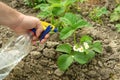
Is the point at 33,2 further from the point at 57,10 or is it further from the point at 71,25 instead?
the point at 71,25

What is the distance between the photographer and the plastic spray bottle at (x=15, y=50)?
2.26m

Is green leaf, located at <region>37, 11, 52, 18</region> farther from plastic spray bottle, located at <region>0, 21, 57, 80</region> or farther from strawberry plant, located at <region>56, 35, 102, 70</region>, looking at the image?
strawberry plant, located at <region>56, 35, 102, 70</region>

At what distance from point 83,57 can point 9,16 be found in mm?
494

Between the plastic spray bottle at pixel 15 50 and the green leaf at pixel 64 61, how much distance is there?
17 cm

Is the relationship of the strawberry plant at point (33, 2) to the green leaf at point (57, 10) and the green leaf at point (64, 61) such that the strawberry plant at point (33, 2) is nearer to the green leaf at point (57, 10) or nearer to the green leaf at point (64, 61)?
the green leaf at point (57, 10)

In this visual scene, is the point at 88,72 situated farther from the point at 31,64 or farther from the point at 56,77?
the point at 31,64

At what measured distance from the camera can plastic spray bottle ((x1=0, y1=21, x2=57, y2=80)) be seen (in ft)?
7.43

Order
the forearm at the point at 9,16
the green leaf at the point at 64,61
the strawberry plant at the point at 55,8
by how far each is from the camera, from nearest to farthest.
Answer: the forearm at the point at 9,16, the green leaf at the point at 64,61, the strawberry plant at the point at 55,8

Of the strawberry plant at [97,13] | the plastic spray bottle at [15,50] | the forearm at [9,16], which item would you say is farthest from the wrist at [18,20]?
the strawberry plant at [97,13]

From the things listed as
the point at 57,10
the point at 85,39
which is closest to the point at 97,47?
the point at 85,39

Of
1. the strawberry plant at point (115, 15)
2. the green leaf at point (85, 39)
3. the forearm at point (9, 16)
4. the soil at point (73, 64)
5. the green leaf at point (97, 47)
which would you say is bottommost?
the soil at point (73, 64)

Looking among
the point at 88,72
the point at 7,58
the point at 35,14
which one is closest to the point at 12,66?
the point at 7,58

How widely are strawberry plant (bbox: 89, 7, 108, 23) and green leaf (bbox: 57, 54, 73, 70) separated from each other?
500 millimetres

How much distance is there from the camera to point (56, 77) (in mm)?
2305
